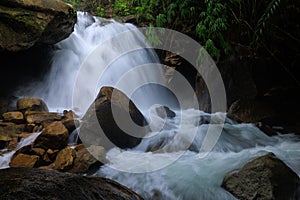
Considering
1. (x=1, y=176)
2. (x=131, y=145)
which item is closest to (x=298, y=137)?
(x=131, y=145)

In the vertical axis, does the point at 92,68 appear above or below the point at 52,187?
below

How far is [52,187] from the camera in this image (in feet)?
4.64

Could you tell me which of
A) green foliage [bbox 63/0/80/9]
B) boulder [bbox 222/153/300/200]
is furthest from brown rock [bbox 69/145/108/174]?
green foliage [bbox 63/0/80/9]

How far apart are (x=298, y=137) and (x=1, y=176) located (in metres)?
4.93

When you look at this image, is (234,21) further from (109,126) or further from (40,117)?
(40,117)

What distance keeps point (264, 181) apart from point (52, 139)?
2980 mm

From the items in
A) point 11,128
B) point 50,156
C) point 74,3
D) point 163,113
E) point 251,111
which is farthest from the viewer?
point 74,3

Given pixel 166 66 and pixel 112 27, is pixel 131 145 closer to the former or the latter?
pixel 166 66

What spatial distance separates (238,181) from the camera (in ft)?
8.27

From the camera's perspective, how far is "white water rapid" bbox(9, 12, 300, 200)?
2.81 m

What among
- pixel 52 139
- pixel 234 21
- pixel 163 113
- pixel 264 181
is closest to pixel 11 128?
pixel 52 139

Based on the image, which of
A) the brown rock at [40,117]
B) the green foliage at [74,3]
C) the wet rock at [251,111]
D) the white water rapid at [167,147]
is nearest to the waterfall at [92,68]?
the white water rapid at [167,147]

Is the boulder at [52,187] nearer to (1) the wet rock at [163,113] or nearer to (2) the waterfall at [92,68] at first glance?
(1) the wet rock at [163,113]

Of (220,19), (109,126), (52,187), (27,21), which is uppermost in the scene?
(220,19)
